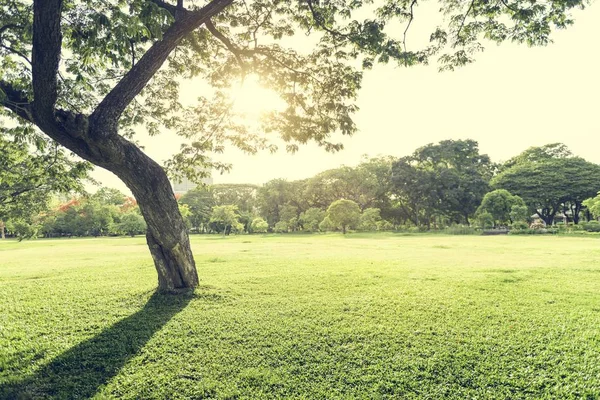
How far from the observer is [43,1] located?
10.9ft

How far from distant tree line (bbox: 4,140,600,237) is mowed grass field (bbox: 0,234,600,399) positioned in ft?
89.9

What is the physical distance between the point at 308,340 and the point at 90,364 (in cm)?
244

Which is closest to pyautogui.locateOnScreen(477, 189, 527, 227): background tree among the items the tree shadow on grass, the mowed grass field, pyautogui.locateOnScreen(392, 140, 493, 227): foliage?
pyautogui.locateOnScreen(392, 140, 493, 227): foliage

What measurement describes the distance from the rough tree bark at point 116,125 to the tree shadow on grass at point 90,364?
4.59 ft

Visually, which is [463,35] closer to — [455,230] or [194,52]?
[194,52]

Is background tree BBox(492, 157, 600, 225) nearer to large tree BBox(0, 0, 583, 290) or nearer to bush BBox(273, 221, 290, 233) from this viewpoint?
bush BBox(273, 221, 290, 233)

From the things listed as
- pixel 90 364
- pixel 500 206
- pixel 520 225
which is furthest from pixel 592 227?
pixel 90 364

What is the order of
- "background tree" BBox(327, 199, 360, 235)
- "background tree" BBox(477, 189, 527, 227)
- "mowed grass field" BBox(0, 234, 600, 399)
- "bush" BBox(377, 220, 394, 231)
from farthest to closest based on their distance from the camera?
"bush" BBox(377, 220, 394, 231) < "background tree" BBox(327, 199, 360, 235) < "background tree" BBox(477, 189, 527, 227) < "mowed grass field" BBox(0, 234, 600, 399)

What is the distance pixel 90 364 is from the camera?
136 inches

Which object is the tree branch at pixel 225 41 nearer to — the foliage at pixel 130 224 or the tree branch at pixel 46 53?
the tree branch at pixel 46 53

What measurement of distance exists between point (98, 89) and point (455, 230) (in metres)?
31.7

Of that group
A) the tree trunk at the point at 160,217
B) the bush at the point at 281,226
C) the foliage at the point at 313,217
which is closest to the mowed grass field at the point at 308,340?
the tree trunk at the point at 160,217

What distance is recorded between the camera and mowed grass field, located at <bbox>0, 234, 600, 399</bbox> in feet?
9.77

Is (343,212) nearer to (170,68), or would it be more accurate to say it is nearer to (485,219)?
(485,219)
